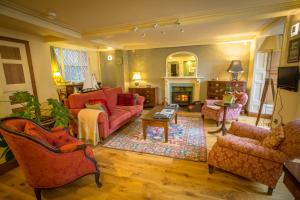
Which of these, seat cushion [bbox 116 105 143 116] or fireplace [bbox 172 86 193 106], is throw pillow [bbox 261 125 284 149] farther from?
fireplace [bbox 172 86 193 106]

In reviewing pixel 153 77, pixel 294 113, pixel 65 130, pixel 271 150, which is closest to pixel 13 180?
pixel 65 130

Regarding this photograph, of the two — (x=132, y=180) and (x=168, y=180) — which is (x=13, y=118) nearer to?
(x=132, y=180)

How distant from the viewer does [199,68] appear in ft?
17.2

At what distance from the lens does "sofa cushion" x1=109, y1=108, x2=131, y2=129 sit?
2930mm

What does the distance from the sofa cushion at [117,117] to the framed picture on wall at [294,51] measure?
3339 millimetres

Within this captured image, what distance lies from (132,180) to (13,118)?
1.57m

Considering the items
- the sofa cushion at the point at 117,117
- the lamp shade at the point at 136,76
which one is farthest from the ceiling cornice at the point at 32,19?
the lamp shade at the point at 136,76

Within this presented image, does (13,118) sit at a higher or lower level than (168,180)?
higher

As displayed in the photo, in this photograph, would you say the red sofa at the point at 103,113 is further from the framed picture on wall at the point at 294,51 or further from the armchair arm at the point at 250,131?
the framed picture on wall at the point at 294,51

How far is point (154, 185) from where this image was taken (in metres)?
1.78

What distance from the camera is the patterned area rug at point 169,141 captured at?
2.46 meters

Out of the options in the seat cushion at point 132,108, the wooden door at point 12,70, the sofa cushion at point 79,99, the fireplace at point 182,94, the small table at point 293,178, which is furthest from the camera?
the fireplace at point 182,94

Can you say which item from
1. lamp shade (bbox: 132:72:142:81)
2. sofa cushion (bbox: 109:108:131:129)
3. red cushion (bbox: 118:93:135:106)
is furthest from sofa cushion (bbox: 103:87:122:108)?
lamp shade (bbox: 132:72:142:81)

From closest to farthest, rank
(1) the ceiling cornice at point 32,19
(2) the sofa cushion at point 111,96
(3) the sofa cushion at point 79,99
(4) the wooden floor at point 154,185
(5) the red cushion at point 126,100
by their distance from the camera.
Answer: (4) the wooden floor at point 154,185 → (1) the ceiling cornice at point 32,19 → (3) the sofa cushion at point 79,99 → (2) the sofa cushion at point 111,96 → (5) the red cushion at point 126,100
